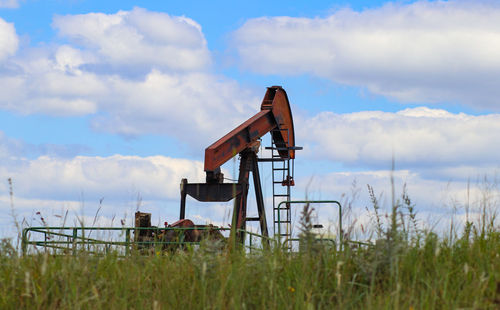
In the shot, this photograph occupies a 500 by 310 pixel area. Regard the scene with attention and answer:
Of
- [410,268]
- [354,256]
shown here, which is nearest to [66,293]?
[354,256]

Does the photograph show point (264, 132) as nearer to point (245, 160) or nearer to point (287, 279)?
point (245, 160)

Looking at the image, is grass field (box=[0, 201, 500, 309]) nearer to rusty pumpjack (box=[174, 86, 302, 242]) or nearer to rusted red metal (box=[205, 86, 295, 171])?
rusty pumpjack (box=[174, 86, 302, 242])

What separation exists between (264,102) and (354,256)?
16741mm

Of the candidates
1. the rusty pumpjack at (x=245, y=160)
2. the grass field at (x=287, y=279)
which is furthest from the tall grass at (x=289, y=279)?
the rusty pumpjack at (x=245, y=160)

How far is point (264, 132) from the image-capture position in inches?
834

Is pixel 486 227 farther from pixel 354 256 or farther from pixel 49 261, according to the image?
pixel 49 261

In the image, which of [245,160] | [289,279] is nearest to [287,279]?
[289,279]

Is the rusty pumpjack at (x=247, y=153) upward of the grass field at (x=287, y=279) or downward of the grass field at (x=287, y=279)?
upward

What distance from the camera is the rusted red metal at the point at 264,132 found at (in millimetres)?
17984

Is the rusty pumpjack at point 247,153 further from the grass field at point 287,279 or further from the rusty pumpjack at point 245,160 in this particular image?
the grass field at point 287,279

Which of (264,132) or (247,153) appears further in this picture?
(264,132)

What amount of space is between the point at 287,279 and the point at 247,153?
1515 cm

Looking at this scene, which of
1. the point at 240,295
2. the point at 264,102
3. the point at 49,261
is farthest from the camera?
the point at 264,102

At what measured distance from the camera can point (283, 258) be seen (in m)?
6.06
